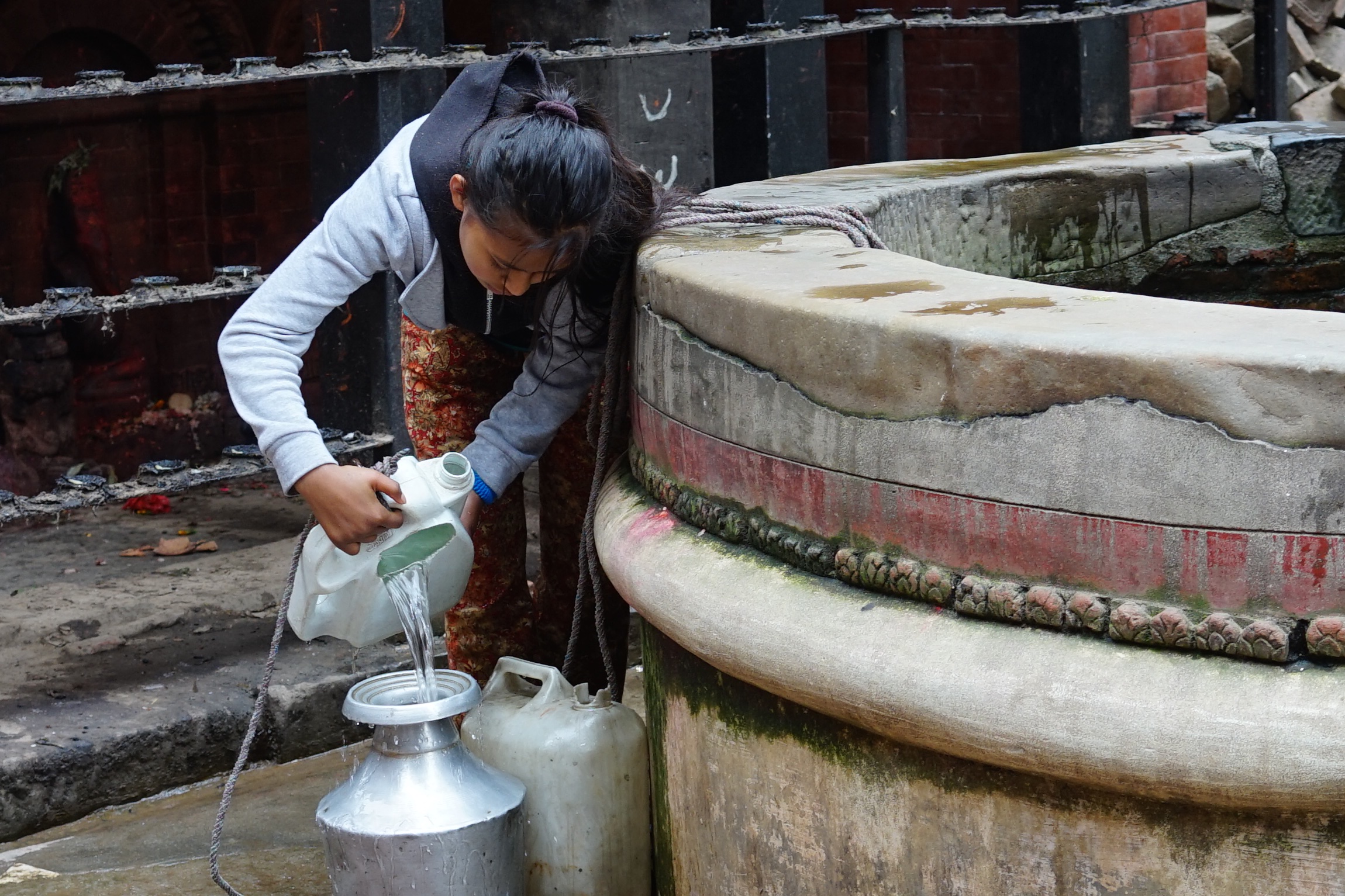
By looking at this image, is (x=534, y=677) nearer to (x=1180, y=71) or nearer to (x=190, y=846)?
(x=190, y=846)

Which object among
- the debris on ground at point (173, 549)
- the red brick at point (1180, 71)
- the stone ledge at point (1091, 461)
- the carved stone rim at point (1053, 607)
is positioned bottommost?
Answer: the debris on ground at point (173, 549)

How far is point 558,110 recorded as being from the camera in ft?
6.82

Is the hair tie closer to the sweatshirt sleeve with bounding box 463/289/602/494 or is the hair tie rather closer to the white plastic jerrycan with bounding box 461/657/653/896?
the sweatshirt sleeve with bounding box 463/289/602/494

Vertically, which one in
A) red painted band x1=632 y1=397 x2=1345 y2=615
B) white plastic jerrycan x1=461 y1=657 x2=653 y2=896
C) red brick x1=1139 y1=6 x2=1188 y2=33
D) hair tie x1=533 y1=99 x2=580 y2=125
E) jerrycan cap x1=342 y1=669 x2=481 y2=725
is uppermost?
red brick x1=1139 y1=6 x2=1188 y2=33

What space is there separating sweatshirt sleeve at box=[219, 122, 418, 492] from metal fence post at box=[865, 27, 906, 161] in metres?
2.68

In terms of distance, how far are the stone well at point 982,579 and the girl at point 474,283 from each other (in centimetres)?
18

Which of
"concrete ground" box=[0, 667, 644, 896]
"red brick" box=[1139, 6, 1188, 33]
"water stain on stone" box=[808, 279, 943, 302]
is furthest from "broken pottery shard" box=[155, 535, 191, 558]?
"red brick" box=[1139, 6, 1188, 33]

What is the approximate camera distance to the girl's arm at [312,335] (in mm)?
2002

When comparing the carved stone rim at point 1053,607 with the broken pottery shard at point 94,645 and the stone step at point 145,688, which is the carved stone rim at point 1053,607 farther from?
the broken pottery shard at point 94,645

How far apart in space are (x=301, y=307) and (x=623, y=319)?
44cm

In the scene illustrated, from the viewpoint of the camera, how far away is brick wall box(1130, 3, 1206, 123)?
5270mm

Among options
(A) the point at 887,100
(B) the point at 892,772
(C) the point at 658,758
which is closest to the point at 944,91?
(A) the point at 887,100

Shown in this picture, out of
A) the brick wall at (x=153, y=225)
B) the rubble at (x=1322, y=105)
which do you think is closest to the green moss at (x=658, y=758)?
the brick wall at (x=153, y=225)

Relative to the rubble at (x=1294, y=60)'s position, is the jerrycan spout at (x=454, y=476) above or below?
below
